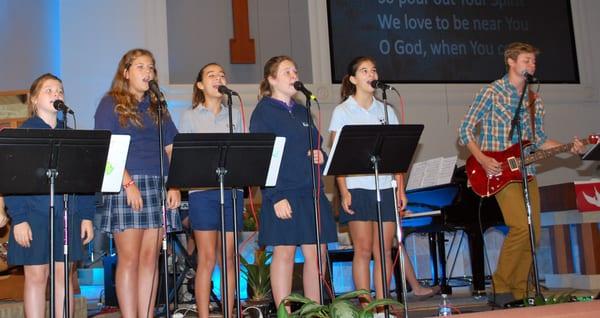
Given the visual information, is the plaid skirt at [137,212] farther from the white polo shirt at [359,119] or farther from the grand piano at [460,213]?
the grand piano at [460,213]

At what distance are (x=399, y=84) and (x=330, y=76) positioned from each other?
0.83 metres

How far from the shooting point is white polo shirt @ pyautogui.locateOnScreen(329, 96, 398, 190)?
15.2 feet

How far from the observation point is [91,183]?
3.62 metres

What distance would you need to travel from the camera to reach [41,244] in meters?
3.92

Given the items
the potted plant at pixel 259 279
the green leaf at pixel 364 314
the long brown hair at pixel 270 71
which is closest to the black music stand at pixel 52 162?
the long brown hair at pixel 270 71

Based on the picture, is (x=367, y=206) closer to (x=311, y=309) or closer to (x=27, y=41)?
(x=311, y=309)

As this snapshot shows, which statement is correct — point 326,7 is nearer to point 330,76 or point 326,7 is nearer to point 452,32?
point 330,76

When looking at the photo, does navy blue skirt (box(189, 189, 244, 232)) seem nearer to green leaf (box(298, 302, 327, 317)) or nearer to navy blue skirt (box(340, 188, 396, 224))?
navy blue skirt (box(340, 188, 396, 224))

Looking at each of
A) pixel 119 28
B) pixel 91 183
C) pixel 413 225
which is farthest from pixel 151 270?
pixel 119 28

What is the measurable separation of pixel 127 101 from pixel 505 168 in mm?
2658

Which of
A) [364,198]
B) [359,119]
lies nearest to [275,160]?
[364,198]

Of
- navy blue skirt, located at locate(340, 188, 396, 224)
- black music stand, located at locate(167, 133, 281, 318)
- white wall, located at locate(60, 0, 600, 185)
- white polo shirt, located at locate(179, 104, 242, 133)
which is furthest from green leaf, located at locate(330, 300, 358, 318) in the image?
white wall, located at locate(60, 0, 600, 185)

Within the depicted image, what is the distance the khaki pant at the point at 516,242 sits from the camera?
524 centimetres

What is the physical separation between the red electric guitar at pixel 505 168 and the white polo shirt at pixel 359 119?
0.95 metres
